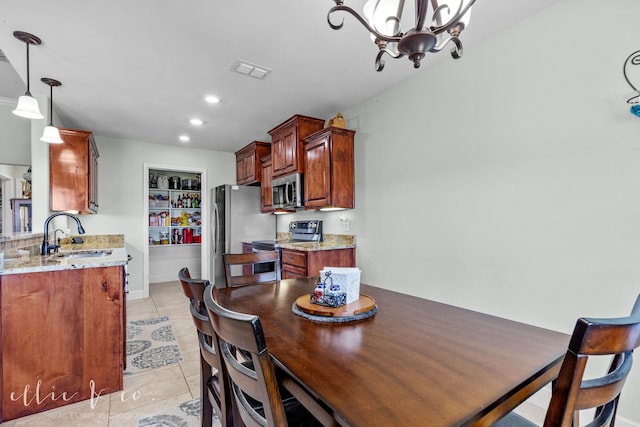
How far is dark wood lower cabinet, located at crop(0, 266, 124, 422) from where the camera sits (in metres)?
1.79

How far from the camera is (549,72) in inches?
74.4

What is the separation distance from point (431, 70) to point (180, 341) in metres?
3.37

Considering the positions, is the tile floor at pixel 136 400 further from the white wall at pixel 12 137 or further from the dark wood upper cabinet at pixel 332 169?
the white wall at pixel 12 137

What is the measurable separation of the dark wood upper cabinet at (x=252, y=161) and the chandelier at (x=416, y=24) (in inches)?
142

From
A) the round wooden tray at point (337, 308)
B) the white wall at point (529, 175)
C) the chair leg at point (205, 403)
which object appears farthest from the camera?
the white wall at point (529, 175)

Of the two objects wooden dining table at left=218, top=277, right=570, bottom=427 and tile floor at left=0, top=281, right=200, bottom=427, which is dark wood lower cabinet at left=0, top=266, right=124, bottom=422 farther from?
wooden dining table at left=218, top=277, right=570, bottom=427

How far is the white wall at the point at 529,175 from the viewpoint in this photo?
163 centimetres

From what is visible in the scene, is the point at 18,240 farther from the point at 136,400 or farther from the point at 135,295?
the point at 135,295

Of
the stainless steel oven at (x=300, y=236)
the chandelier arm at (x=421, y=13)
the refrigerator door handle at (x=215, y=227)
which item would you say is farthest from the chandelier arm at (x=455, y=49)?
the refrigerator door handle at (x=215, y=227)

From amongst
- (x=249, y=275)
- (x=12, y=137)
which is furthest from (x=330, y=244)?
(x=12, y=137)

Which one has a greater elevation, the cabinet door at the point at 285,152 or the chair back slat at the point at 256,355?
the cabinet door at the point at 285,152

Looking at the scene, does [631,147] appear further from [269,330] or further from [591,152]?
[269,330]

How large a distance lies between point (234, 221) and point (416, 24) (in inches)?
155

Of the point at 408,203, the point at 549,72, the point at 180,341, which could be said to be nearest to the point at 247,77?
the point at 408,203
